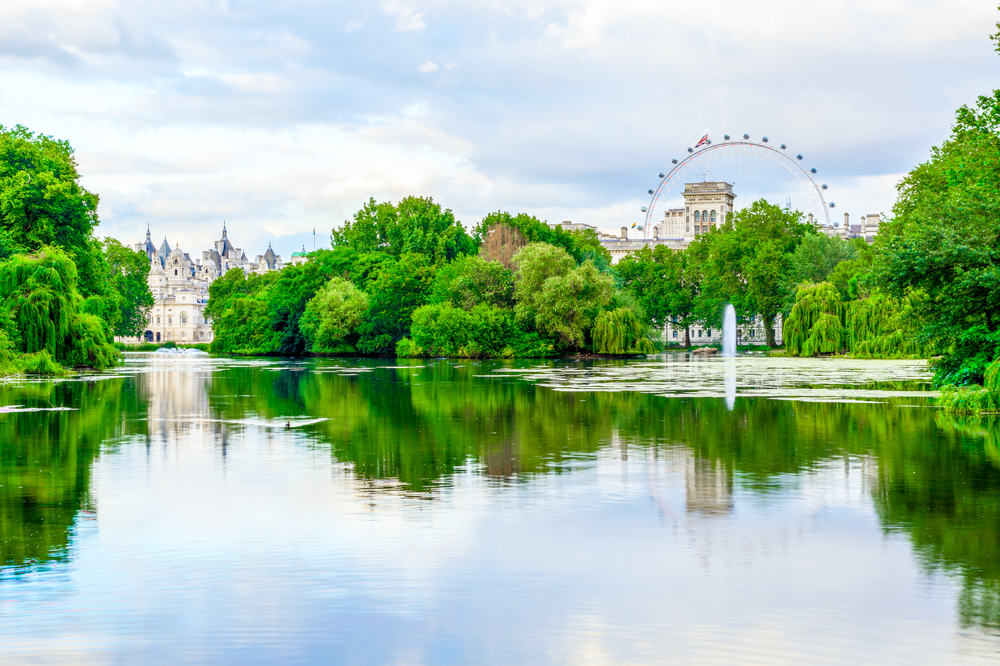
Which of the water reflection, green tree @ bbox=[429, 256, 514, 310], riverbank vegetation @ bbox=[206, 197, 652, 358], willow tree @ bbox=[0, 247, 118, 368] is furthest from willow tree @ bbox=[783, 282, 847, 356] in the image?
the water reflection

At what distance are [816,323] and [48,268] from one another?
1792 inches

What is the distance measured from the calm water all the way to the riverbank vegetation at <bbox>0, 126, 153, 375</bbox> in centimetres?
2273

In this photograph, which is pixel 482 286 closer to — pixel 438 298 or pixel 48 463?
pixel 438 298

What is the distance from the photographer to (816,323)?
6241 cm

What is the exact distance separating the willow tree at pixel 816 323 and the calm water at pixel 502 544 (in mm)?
44359

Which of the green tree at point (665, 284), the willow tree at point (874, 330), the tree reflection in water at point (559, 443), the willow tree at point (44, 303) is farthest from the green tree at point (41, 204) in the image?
the green tree at point (665, 284)

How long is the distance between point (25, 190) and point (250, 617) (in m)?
46.1

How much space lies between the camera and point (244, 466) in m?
13.7

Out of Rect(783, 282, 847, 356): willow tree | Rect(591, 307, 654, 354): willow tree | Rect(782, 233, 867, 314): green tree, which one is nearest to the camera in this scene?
Rect(783, 282, 847, 356): willow tree

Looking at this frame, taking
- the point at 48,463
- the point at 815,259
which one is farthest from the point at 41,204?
the point at 815,259

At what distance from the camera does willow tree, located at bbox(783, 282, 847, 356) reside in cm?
6150

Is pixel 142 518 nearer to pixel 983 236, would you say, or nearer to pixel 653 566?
pixel 653 566

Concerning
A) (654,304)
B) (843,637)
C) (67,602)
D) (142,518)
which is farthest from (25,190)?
(654,304)

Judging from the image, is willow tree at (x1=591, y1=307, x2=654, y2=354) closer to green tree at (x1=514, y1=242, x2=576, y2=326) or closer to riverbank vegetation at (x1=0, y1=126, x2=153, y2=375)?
green tree at (x1=514, y1=242, x2=576, y2=326)
